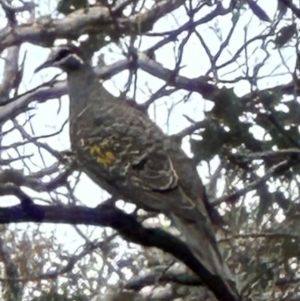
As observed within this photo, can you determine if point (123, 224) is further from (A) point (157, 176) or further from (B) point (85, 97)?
(B) point (85, 97)

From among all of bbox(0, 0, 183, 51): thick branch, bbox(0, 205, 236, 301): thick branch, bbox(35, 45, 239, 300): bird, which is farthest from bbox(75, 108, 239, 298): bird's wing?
bbox(0, 0, 183, 51): thick branch

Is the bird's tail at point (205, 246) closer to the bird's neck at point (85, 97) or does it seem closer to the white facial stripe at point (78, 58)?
the bird's neck at point (85, 97)

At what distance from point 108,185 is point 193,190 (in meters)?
0.19

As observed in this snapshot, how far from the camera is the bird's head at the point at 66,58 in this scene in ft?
7.57

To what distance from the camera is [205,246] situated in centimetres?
183

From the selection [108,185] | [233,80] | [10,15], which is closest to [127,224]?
[108,185]

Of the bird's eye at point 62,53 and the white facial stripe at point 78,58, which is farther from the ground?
the bird's eye at point 62,53

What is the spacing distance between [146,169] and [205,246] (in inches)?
8.5

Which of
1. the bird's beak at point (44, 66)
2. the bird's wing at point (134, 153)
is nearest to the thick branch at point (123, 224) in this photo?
the bird's wing at point (134, 153)

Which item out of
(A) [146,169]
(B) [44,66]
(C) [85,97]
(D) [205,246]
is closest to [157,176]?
(A) [146,169]

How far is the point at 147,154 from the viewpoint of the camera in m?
2.00

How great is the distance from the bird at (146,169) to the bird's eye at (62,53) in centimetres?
20

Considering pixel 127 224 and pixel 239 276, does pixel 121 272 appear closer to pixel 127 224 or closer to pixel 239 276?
pixel 239 276

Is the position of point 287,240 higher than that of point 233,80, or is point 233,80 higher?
point 233,80
